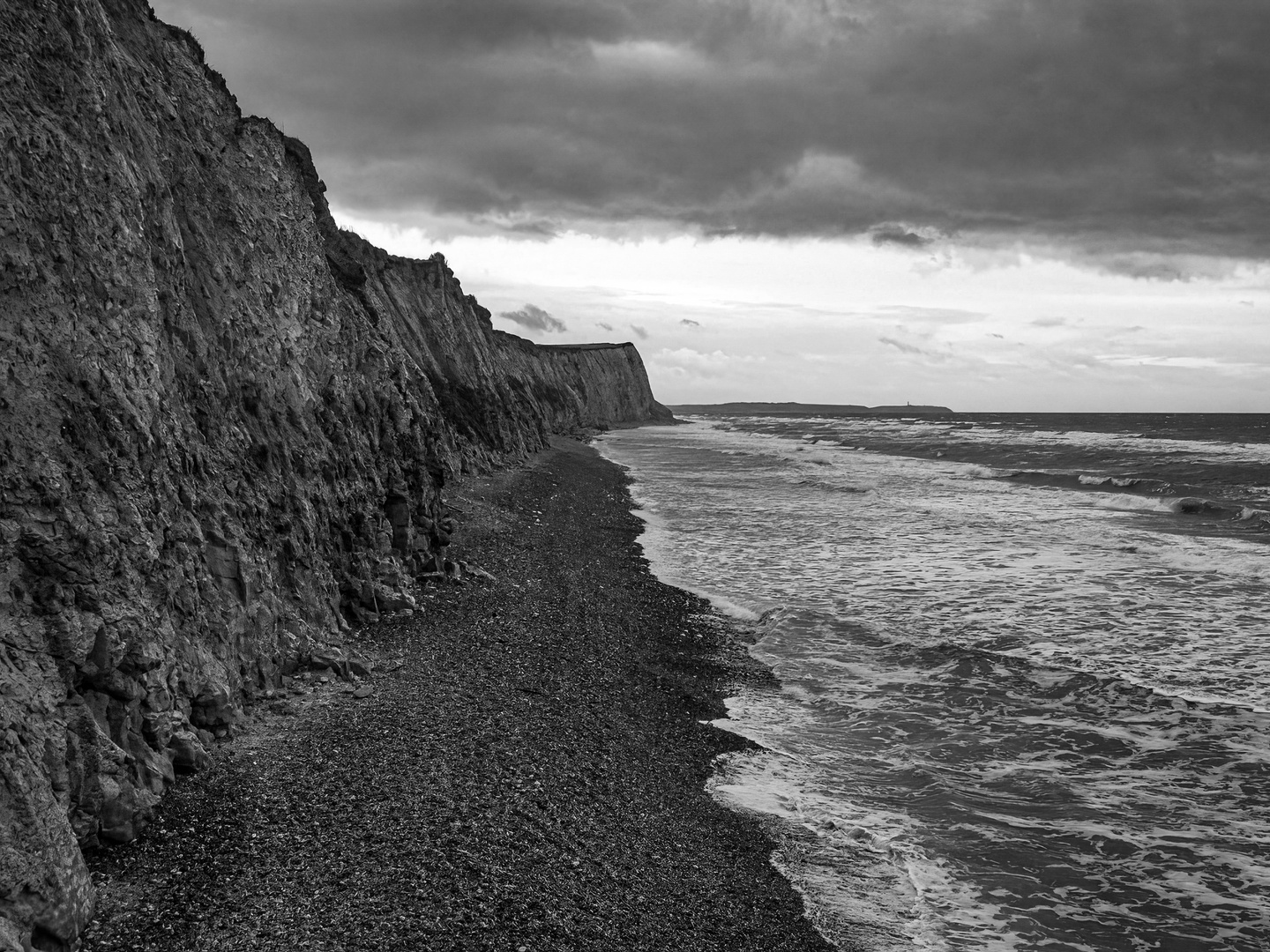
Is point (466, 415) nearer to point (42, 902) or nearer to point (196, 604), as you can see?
point (196, 604)

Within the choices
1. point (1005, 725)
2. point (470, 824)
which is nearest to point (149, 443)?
point (470, 824)

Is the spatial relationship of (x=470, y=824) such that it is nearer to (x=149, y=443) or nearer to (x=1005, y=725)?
(x=149, y=443)

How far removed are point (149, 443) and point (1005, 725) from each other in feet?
41.1

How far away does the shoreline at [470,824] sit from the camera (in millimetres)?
6840

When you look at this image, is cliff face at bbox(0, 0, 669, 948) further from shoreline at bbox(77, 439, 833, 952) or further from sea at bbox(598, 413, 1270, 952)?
sea at bbox(598, 413, 1270, 952)

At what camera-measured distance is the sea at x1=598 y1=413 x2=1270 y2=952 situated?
8477 millimetres

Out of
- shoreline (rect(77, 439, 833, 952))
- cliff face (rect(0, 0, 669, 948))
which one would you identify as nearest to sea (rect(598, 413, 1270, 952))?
shoreline (rect(77, 439, 833, 952))

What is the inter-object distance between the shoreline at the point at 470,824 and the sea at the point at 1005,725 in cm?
85

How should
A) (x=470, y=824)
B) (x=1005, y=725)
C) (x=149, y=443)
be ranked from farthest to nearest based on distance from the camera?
1. (x=1005, y=725)
2. (x=149, y=443)
3. (x=470, y=824)

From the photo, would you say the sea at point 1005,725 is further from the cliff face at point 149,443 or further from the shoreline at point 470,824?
the cliff face at point 149,443

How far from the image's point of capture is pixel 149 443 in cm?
917

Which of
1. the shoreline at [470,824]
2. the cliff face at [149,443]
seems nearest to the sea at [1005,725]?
the shoreline at [470,824]

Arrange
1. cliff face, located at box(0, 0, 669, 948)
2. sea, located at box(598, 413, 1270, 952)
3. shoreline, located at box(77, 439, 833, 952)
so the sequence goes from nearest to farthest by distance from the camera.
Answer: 1. shoreline, located at box(77, 439, 833, 952)
2. cliff face, located at box(0, 0, 669, 948)
3. sea, located at box(598, 413, 1270, 952)

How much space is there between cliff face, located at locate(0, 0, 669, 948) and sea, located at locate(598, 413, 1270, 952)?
21.7ft
